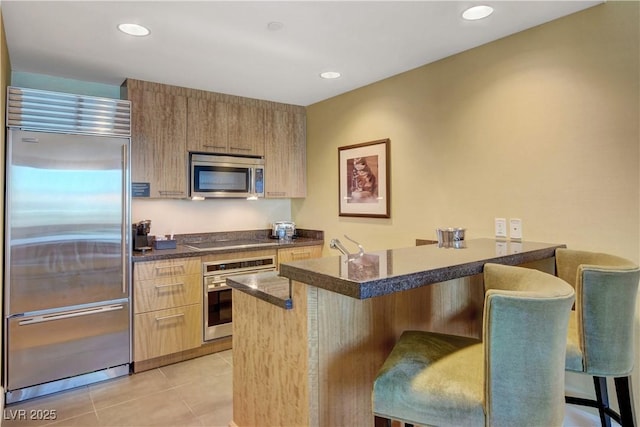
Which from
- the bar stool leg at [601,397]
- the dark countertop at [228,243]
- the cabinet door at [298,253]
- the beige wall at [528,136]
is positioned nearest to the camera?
the bar stool leg at [601,397]

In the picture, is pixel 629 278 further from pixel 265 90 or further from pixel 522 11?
pixel 265 90

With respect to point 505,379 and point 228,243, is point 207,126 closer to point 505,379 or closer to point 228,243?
point 228,243

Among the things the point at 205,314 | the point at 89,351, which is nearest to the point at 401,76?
the point at 205,314

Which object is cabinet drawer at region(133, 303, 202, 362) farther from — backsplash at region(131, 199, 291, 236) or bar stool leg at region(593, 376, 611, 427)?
bar stool leg at region(593, 376, 611, 427)

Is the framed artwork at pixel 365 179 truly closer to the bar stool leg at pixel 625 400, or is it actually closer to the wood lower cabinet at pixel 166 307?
the wood lower cabinet at pixel 166 307

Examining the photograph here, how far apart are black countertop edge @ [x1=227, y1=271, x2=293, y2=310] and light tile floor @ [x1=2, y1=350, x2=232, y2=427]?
37.9 inches

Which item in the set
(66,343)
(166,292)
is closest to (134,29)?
(166,292)

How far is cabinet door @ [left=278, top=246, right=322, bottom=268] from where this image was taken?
3652 millimetres

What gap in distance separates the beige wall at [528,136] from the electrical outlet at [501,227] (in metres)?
0.05

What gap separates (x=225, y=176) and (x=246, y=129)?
53 cm

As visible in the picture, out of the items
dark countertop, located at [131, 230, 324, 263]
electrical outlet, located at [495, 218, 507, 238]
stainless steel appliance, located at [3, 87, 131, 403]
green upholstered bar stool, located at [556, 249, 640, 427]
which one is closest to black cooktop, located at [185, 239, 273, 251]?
dark countertop, located at [131, 230, 324, 263]

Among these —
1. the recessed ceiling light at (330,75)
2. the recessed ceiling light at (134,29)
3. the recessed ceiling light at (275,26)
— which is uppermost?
the recessed ceiling light at (330,75)

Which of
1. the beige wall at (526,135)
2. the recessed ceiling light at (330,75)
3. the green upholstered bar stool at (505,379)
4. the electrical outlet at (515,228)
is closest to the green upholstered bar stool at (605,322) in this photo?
the green upholstered bar stool at (505,379)

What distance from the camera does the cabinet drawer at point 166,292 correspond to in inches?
116
